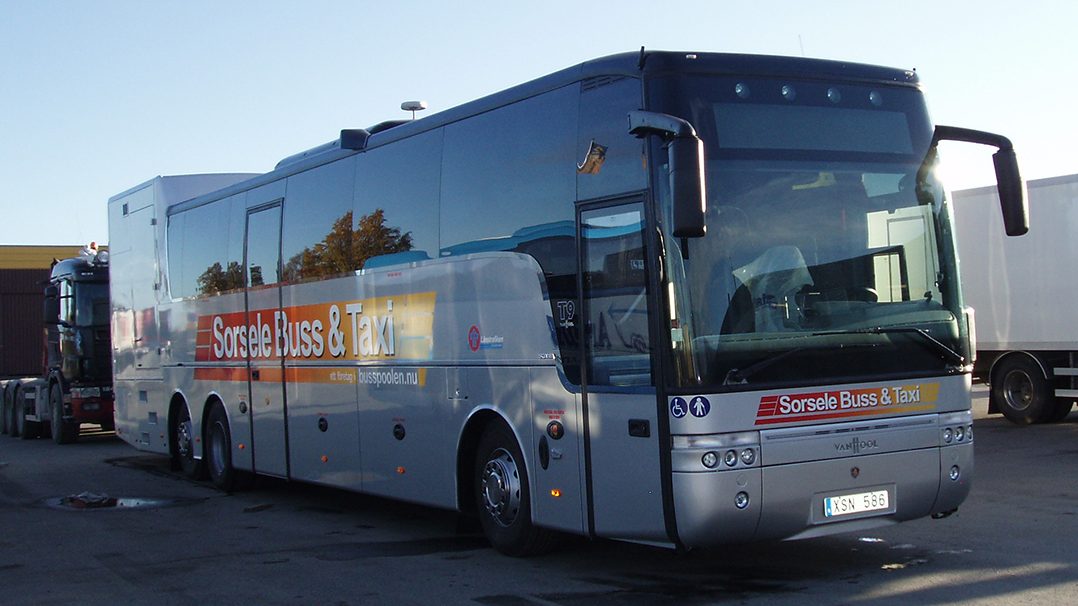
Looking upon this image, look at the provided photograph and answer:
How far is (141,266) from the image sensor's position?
59.3 ft

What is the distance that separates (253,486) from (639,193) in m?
9.23

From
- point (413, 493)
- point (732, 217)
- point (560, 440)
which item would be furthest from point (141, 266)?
point (732, 217)

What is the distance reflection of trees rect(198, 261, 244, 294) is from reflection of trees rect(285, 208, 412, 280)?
1669 millimetres

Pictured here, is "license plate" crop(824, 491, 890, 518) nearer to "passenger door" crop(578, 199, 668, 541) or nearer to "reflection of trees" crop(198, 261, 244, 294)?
"passenger door" crop(578, 199, 668, 541)

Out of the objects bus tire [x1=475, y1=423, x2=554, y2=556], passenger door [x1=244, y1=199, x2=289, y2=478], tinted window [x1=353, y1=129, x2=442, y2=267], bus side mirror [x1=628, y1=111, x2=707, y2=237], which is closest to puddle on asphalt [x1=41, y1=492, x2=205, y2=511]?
passenger door [x1=244, y1=199, x2=289, y2=478]

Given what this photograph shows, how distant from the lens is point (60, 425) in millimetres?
24234

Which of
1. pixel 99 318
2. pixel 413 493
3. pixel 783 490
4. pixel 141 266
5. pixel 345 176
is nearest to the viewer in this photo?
pixel 783 490

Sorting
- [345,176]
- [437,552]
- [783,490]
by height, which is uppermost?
[345,176]

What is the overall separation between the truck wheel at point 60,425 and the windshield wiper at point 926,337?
1935 cm

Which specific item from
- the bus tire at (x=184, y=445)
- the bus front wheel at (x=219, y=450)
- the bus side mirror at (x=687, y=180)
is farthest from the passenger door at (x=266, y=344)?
the bus side mirror at (x=687, y=180)

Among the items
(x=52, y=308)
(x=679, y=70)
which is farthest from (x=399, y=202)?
(x=52, y=308)

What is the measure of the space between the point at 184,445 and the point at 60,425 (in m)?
8.57

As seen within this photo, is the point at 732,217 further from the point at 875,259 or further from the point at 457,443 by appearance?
the point at 457,443

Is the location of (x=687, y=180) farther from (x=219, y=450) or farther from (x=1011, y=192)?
(x=219, y=450)
